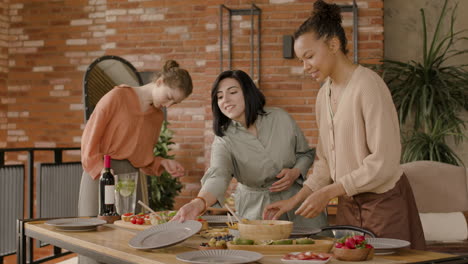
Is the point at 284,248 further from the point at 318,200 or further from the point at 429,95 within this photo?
the point at 429,95

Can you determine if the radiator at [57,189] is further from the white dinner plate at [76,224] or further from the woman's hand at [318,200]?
the woman's hand at [318,200]

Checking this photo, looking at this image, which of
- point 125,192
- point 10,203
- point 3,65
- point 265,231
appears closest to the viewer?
point 265,231

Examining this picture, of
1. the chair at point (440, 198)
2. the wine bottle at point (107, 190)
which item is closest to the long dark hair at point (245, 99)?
the wine bottle at point (107, 190)

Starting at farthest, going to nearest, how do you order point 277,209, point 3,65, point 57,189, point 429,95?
point 3,65 → point 429,95 → point 57,189 → point 277,209

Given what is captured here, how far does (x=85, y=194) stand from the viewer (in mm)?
3211

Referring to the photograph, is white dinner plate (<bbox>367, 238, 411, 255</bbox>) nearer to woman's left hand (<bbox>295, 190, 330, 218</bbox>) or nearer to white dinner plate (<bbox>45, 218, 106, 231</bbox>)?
woman's left hand (<bbox>295, 190, 330, 218</bbox>)

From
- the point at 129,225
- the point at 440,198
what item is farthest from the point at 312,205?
the point at 440,198

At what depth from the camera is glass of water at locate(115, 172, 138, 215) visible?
2498 mm

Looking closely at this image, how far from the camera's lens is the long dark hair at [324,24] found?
2.20 metres

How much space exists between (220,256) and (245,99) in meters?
1.05

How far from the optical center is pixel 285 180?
2.55m

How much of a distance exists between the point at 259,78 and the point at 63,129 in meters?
2.74

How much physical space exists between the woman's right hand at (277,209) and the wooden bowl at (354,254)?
1.95ft

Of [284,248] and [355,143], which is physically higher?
[355,143]
